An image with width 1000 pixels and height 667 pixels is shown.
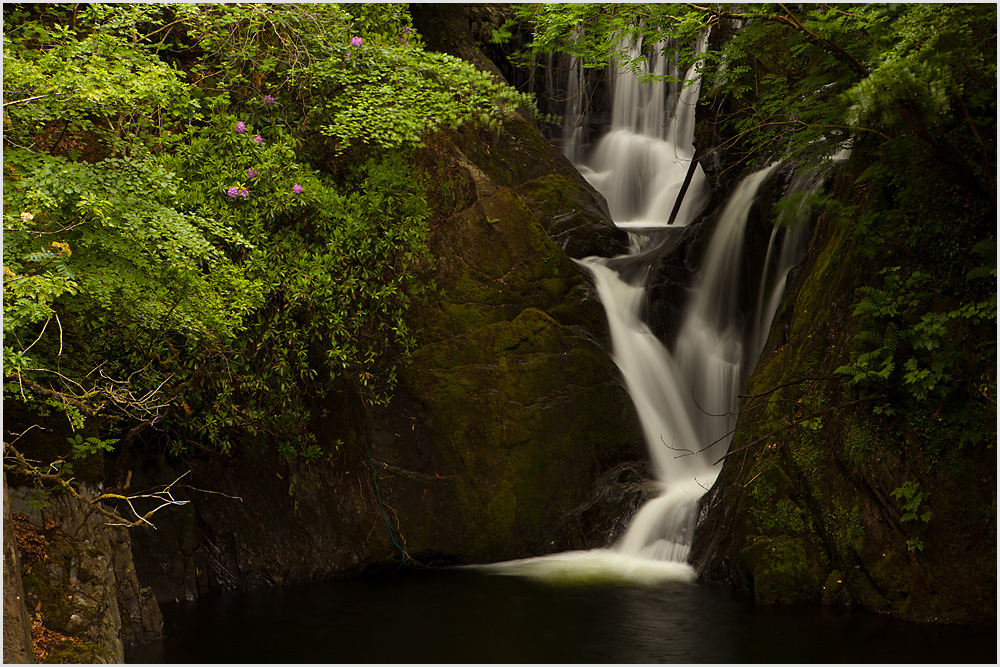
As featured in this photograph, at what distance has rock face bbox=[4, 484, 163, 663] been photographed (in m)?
5.66

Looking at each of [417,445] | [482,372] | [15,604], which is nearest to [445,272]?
[482,372]

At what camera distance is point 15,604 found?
451 cm

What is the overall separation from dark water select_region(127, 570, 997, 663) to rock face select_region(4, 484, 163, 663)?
2.48ft

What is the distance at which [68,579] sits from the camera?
6008mm

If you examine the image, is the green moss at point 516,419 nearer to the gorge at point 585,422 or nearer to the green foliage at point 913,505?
the gorge at point 585,422

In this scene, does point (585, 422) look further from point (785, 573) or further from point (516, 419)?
point (785, 573)

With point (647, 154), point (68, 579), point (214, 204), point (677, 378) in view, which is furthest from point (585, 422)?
point (647, 154)

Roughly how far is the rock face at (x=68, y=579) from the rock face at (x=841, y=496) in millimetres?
5466

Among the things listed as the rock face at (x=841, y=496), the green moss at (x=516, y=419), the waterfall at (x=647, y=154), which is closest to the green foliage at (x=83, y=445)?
the green moss at (x=516, y=419)

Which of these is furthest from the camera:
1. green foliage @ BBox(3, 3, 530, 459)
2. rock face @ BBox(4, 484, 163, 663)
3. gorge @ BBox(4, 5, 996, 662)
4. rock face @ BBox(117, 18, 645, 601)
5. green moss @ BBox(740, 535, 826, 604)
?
rock face @ BBox(117, 18, 645, 601)

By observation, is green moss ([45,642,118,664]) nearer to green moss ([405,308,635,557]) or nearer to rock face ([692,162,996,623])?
green moss ([405,308,635,557])

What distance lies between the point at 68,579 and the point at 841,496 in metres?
6.71

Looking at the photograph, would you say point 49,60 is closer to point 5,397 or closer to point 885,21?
point 5,397

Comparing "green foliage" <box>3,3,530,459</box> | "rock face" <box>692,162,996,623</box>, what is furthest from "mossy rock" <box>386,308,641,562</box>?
"rock face" <box>692,162,996,623</box>
